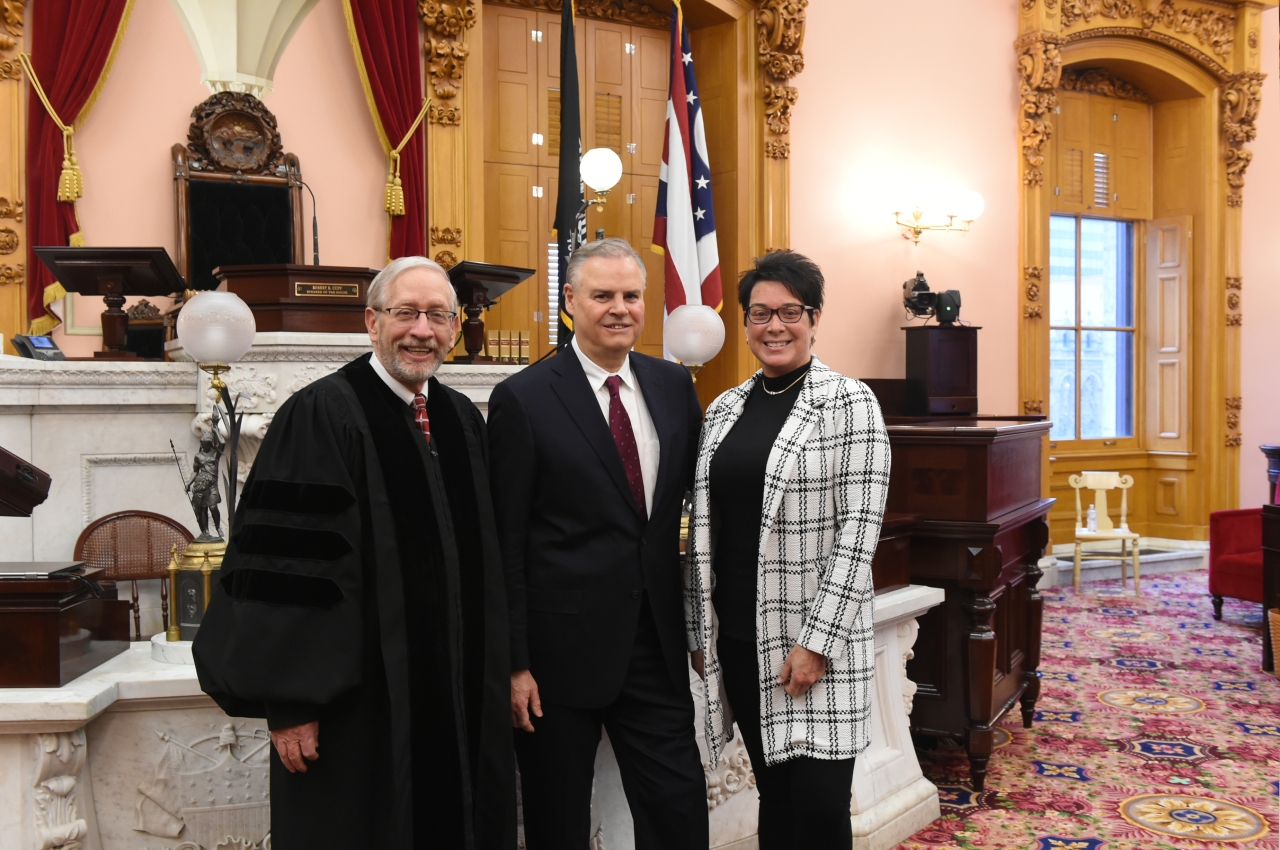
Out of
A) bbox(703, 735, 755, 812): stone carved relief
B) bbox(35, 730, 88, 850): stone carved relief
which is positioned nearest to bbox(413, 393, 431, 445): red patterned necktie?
bbox(35, 730, 88, 850): stone carved relief

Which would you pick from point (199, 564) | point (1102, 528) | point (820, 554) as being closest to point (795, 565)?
point (820, 554)

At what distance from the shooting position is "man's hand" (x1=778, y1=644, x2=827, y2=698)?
2.19 m

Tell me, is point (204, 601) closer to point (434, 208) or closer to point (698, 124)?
point (434, 208)

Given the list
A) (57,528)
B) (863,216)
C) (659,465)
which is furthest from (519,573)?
(863,216)

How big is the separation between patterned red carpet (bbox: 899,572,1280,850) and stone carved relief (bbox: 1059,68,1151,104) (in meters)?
5.36

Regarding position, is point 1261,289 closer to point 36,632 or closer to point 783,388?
point 783,388

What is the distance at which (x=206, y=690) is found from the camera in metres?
2.05

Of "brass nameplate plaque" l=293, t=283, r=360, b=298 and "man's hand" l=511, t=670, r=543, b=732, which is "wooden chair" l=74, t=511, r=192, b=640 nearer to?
"brass nameplate plaque" l=293, t=283, r=360, b=298

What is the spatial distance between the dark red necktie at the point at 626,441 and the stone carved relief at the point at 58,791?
4.86ft

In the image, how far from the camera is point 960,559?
399 centimetres

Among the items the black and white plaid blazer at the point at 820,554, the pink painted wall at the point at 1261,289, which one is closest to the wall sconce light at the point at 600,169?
the black and white plaid blazer at the point at 820,554

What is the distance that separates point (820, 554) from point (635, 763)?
0.64 metres

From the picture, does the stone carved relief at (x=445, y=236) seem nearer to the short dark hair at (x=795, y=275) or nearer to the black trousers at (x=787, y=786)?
the short dark hair at (x=795, y=275)

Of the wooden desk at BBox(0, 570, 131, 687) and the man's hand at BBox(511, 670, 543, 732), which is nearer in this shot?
the man's hand at BBox(511, 670, 543, 732)
